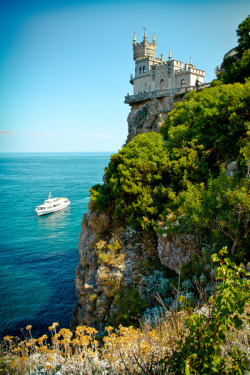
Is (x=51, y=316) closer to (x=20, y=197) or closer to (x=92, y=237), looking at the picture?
(x=92, y=237)

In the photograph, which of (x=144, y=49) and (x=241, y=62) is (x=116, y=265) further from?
(x=144, y=49)

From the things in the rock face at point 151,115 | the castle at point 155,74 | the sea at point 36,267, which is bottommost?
the sea at point 36,267

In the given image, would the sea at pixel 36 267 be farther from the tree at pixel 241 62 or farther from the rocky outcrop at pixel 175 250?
the tree at pixel 241 62

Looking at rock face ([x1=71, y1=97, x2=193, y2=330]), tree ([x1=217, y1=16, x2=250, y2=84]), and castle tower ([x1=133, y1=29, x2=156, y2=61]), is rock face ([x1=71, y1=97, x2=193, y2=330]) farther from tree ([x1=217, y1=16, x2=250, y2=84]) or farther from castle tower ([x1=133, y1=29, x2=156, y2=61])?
castle tower ([x1=133, y1=29, x2=156, y2=61])

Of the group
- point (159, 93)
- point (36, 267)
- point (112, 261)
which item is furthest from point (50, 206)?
point (112, 261)

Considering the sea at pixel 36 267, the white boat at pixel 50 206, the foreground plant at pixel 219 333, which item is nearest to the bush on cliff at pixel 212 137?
the foreground plant at pixel 219 333

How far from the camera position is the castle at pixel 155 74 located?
1405 inches

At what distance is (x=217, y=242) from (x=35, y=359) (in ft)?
27.9

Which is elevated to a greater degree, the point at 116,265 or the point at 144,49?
the point at 144,49

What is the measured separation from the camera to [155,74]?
38406mm

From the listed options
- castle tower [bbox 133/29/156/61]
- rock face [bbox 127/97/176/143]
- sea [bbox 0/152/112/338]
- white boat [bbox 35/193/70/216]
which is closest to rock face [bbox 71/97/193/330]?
sea [bbox 0/152/112/338]

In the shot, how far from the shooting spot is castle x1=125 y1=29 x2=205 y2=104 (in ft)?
117

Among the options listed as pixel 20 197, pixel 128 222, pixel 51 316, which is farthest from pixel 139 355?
pixel 20 197

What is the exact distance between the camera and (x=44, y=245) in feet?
116
